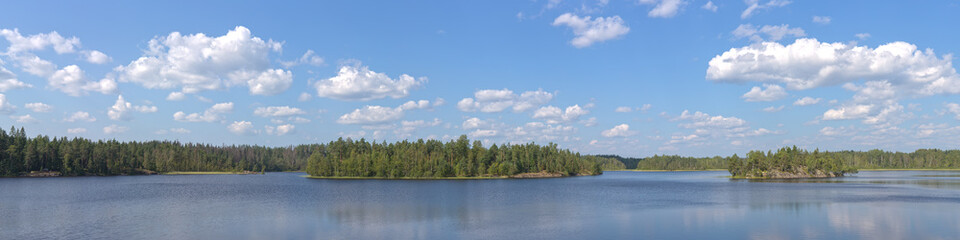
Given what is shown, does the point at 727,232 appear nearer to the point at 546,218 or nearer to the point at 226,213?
the point at 546,218

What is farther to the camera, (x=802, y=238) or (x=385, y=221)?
(x=385, y=221)

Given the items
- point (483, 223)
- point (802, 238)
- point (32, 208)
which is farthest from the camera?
point (32, 208)

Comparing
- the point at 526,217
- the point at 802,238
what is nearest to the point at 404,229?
the point at 526,217

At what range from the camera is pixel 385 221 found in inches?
2304

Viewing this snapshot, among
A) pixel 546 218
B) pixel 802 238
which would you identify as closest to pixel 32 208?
pixel 546 218

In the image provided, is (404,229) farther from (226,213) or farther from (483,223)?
(226,213)

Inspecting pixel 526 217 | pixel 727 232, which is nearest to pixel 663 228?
pixel 727 232

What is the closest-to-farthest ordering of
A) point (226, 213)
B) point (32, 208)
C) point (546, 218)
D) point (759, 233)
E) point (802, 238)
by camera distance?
point (802, 238)
point (759, 233)
point (546, 218)
point (226, 213)
point (32, 208)

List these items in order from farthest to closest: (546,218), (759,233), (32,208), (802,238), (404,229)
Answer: (32,208)
(546,218)
(404,229)
(759,233)
(802,238)

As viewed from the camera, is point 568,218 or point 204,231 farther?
point 568,218

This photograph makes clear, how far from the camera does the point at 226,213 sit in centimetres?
6769

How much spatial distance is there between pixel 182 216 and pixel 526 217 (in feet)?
130

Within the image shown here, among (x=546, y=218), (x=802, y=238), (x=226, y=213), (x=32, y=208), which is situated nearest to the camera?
(x=802, y=238)

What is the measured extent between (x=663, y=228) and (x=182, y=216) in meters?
52.8
